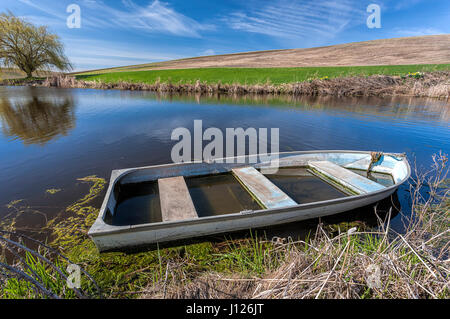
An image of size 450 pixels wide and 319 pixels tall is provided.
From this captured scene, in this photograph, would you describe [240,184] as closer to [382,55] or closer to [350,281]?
[350,281]

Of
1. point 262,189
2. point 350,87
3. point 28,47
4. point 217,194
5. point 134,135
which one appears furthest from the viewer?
point 28,47

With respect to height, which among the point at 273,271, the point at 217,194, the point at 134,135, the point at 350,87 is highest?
the point at 350,87

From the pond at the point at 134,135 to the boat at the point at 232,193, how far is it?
53 cm

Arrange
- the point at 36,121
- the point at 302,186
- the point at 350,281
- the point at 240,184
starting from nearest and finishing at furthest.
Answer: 1. the point at 350,281
2. the point at 240,184
3. the point at 302,186
4. the point at 36,121

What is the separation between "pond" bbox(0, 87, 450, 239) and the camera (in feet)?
18.6

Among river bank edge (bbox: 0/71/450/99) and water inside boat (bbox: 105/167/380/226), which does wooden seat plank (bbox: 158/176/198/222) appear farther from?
river bank edge (bbox: 0/71/450/99)

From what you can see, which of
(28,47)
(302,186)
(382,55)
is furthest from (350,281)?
(382,55)

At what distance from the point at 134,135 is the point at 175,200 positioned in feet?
21.8

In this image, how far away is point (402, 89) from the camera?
2355 cm

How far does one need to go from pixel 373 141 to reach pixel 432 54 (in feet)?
147

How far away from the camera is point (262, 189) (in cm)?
496

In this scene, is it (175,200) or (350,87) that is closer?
(175,200)

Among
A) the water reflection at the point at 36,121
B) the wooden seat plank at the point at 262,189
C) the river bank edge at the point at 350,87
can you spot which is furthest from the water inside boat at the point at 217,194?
the river bank edge at the point at 350,87
